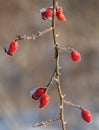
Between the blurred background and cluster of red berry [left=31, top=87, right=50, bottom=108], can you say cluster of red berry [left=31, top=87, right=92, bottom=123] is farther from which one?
the blurred background

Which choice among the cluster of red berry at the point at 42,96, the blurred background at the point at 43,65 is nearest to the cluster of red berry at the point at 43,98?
the cluster of red berry at the point at 42,96

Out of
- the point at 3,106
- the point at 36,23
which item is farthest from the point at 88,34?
the point at 3,106

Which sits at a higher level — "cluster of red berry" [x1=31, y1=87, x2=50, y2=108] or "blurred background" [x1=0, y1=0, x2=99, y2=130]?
"blurred background" [x1=0, y1=0, x2=99, y2=130]

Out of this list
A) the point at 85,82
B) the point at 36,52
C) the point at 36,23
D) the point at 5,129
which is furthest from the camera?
the point at 36,23

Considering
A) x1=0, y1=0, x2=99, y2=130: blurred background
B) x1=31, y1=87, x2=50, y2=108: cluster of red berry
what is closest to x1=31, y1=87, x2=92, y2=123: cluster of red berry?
x1=31, y1=87, x2=50, y2=108: cluster of red berry

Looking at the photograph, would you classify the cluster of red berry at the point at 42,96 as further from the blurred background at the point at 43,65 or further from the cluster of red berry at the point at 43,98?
the blurred background at the point at 43,65

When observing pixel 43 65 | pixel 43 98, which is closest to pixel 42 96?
pixel 43 98

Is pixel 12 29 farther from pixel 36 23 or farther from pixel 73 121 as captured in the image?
pixel 73 121

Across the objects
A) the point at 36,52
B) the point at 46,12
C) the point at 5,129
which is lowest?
the point at 5,129
